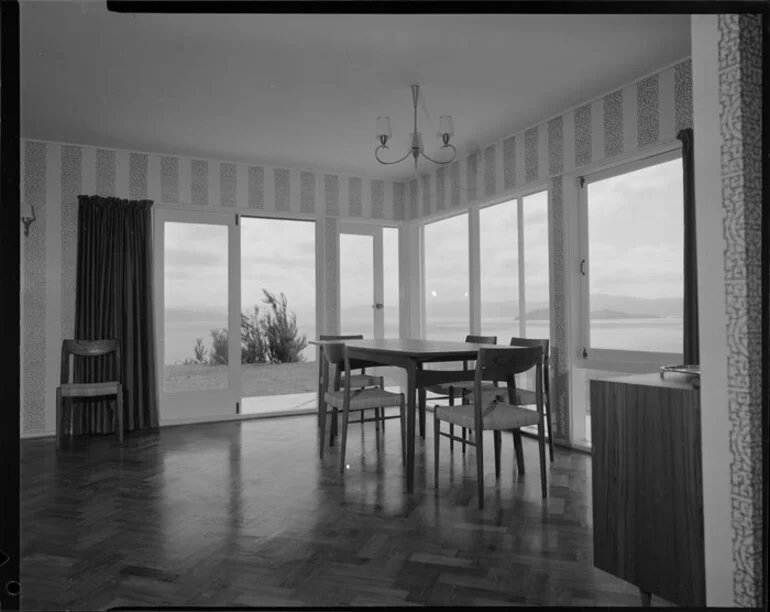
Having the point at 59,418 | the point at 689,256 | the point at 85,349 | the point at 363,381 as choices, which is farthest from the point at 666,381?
the point at 85,349

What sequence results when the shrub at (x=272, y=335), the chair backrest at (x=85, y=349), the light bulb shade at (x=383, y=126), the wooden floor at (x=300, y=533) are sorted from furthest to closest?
the shrub at (x=272, y=335) < the chair backrest at (x=85, y=349) < the light bulb shade at (x=383, y=126) < the wooden floor at (x=300, y=533)

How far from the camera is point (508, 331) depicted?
4.96 metres

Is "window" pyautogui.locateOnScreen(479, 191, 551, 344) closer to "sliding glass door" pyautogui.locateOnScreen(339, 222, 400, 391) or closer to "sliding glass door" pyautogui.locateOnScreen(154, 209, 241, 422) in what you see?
"sliding glass door" pyautogui.locateOnScreen(339, 222, 400, 391)

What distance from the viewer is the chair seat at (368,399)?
3.46 metres

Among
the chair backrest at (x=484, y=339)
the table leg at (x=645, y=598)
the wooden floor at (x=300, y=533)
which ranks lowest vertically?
the wooden floor at (x=300, y=533)

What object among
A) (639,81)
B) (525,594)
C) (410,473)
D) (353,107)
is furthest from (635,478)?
(353,107)

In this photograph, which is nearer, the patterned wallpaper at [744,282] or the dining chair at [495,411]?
the patterned wallpaper at [744,282]

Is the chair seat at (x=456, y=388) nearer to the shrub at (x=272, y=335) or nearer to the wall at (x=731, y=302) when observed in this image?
the wall at (x=731, y=302)

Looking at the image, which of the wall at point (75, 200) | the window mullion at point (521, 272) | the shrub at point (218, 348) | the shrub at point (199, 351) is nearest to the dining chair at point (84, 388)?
the wall at point (75, 200)

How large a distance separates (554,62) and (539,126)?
113cm

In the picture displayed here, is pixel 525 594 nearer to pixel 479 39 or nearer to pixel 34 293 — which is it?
pixel 479 39

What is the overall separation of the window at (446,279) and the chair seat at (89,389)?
3.25 m

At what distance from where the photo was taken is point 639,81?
3639 mm

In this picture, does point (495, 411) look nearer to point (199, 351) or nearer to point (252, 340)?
point (199, 351)
